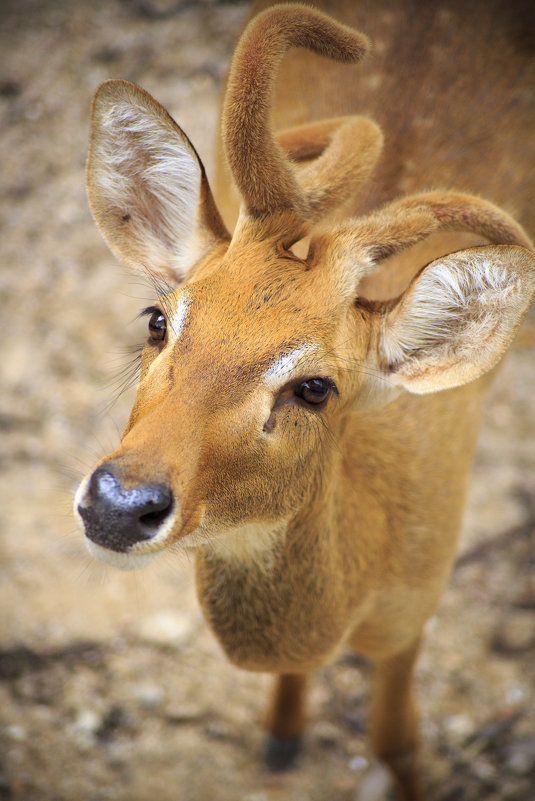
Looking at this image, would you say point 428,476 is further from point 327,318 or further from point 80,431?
point 80,431

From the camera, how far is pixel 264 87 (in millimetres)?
2195

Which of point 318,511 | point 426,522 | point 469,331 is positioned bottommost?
point 426,522

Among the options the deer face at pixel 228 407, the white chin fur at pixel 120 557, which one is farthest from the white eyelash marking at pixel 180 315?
the white chin fur at pixel 120 557

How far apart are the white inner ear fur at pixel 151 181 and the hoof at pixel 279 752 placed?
Result: 2.59 meters

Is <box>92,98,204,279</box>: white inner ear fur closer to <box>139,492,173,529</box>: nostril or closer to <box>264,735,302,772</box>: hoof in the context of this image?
<box>139,492,173,529</box>: nostril

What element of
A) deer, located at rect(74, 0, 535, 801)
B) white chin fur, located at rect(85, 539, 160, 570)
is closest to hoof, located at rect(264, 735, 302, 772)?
deer, located at rect(74, 0, 535, 801)

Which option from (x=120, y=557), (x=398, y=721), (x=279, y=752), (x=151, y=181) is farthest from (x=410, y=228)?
(x=279, y=752)

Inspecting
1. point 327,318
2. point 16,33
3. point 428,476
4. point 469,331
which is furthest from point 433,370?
point 16,33

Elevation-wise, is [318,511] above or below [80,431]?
above

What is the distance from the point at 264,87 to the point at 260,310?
0.71 m

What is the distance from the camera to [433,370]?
240cm

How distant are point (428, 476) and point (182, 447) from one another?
1531mm

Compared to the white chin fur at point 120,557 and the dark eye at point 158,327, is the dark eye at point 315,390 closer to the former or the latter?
the dark eye at point 158,327

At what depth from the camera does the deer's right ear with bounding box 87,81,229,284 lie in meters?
2.44
